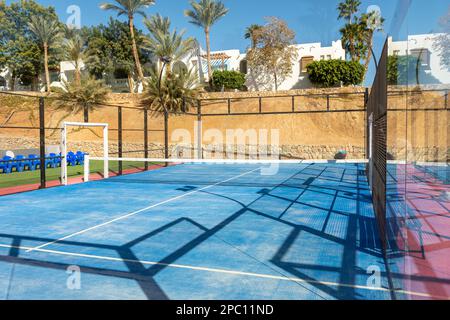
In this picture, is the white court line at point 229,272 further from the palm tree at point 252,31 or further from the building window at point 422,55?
the palm tree at point 252,31

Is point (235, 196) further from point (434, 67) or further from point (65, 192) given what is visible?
point (434, 67)

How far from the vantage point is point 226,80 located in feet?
158

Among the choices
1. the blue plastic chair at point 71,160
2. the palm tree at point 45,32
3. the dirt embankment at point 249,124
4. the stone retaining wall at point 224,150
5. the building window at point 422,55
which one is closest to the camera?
the building window at point 422,55

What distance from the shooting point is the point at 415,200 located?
11938 millimetres

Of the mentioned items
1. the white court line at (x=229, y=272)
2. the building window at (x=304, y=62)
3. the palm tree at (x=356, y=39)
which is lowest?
the white court line at (x=229, y=272)

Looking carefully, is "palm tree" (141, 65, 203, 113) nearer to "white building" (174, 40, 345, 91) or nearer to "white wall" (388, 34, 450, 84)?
"white building" (174, 40, 345, 91)

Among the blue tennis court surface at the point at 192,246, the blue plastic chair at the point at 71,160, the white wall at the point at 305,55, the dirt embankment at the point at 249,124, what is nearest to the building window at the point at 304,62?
the white wall at the point at 305,55

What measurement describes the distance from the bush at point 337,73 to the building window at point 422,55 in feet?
126

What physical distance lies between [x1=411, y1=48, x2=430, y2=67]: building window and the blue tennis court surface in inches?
129

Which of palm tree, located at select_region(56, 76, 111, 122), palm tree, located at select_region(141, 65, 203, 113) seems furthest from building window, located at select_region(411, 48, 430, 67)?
palm tree, located at select_region(56, 76, 111, 122)

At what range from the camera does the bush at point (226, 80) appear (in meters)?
48.2
